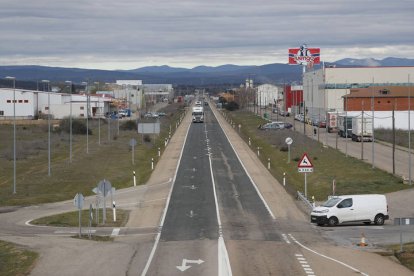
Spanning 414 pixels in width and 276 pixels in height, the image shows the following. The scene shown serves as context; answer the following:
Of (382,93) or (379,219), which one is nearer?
(379,219)

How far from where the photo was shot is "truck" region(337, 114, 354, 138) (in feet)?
315

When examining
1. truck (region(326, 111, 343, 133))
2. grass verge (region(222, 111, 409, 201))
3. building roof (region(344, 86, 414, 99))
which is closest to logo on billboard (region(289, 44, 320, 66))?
building roof (region(344, 86, 414, 99))

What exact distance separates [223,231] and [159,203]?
38.3 ft

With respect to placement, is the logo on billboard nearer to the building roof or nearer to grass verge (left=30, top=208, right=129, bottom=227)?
the building roof

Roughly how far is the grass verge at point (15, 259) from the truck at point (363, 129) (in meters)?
62.1

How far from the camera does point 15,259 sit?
2584 cm

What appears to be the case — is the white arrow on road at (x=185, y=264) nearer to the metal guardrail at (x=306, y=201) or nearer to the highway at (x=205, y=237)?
the highway at (x=205, y=237)

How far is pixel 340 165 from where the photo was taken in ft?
210

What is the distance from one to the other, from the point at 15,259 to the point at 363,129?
214ft

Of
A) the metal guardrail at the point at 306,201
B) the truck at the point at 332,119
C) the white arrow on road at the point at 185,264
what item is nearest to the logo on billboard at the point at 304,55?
the truck at the point at 332,119

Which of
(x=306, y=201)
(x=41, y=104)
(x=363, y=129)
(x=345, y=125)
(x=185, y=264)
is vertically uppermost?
(x=41, y=104)

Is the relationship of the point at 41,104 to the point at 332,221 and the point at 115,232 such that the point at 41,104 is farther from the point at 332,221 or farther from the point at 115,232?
the point at 332,221

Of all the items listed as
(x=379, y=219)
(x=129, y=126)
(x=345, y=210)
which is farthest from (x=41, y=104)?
(x=379, y=219)

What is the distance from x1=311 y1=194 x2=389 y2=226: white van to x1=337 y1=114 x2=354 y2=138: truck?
187 ft
